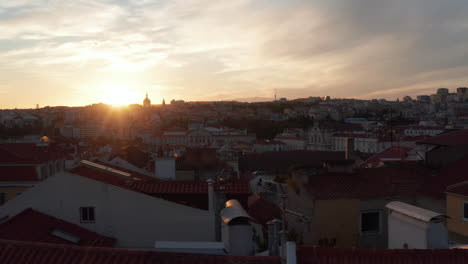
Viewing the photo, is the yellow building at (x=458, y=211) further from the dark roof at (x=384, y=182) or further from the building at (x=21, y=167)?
the building at (x=21, y=167)

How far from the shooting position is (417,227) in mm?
6262

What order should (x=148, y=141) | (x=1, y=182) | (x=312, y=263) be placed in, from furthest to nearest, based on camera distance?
1. (x=148, y=141)
2. (x=1, y=182)
3. (x=312, y=263)

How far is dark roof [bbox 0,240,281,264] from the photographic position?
5.45 meters

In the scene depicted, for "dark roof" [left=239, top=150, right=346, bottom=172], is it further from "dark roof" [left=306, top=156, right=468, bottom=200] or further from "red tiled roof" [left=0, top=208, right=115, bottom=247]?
"red tiled roof" [left=0, top=208, right=115, bottom=247]

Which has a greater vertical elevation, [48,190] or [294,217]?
[48,190]

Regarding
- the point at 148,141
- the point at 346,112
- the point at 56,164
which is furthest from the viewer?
the point at 346,112

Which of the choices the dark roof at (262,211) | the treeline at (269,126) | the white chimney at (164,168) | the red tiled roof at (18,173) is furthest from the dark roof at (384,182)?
the treeline at (269,126)

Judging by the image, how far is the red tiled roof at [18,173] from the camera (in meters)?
16.9

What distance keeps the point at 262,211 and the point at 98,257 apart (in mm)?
6048

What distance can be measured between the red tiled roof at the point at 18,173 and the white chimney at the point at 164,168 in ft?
16.1

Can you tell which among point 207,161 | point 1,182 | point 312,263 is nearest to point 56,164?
point 1,182

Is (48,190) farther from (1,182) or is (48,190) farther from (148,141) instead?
(148,141)

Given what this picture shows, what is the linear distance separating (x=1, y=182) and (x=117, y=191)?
33.1 ft

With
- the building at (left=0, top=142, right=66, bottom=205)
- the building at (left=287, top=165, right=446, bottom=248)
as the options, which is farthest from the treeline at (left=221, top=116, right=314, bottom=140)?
the building at (left=287, top=165, right=446, bottom=248)
